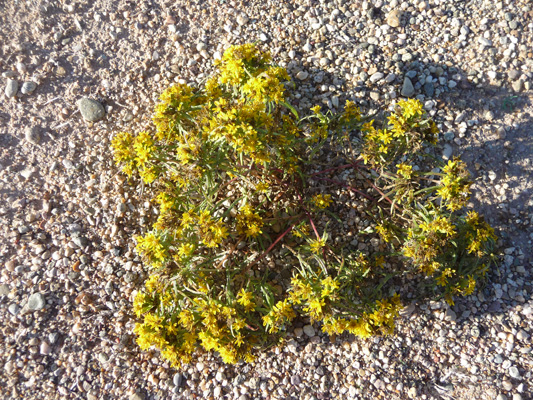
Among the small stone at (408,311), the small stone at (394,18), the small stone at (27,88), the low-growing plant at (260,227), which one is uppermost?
the small stone at (394,18)

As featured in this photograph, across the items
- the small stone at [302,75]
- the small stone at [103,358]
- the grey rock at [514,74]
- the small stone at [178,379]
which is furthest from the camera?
the small stone at [302,75]

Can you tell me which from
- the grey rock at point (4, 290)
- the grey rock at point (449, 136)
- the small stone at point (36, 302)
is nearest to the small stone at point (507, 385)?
the grey rock at point (449, 136)

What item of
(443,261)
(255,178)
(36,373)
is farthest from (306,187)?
(36,373)

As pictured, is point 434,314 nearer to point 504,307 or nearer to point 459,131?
point 504,307

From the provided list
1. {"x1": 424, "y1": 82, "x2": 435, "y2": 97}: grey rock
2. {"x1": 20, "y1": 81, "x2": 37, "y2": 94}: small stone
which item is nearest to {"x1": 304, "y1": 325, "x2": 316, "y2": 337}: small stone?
{"x1": 424, "y1": 82, "x2": 435, "y2": 97}: grey rock

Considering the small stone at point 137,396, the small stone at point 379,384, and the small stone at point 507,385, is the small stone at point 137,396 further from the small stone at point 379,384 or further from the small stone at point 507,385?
the small stone at point 507,385

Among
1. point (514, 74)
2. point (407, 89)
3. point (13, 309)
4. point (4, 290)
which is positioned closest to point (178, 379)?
point (13, 309)

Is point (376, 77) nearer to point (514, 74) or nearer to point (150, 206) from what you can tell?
point (514, 74)

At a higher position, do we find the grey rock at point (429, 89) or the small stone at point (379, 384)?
the grey rock at point (429, 89)
